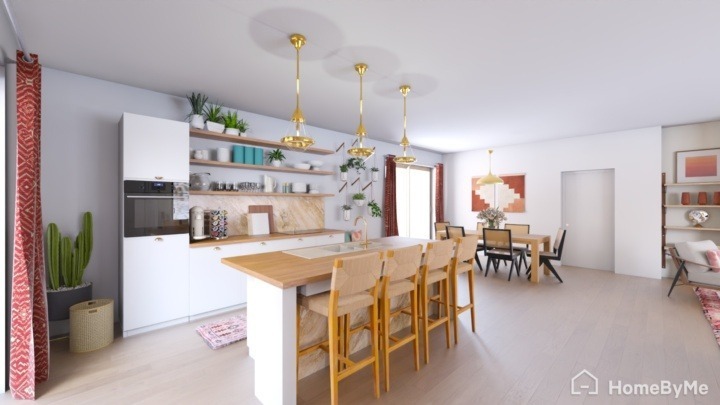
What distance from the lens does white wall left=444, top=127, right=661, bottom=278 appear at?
4.97 metres

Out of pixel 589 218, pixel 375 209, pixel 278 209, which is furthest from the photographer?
pixel 589 218

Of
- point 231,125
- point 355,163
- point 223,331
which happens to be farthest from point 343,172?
point 223,331

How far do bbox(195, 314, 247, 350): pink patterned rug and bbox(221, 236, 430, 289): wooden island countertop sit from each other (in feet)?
3.13

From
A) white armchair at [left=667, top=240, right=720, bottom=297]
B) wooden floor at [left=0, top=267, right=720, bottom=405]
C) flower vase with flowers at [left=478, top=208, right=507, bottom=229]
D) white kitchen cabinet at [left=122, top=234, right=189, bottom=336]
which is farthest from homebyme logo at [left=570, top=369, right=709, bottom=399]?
white kitchen cabinet at [left=122, top=234, right=189, bottom=336]

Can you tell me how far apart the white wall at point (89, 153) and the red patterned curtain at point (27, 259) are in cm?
92

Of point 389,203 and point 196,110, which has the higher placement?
point 196,110

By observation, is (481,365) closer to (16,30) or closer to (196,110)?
(196,110)

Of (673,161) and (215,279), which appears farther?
(673,161)

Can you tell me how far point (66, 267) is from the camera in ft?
9.02

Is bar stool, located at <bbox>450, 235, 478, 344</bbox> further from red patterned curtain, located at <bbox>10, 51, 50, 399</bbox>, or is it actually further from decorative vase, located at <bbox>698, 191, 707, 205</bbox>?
decorative vase, located at <bbox>698, 191, 707, 205</bbox>

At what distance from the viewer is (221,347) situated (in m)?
2.67

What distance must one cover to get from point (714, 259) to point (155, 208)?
20.6 feet

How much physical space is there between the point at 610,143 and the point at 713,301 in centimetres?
278

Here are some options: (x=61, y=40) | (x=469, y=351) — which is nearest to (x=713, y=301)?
(x=469, y=351)
